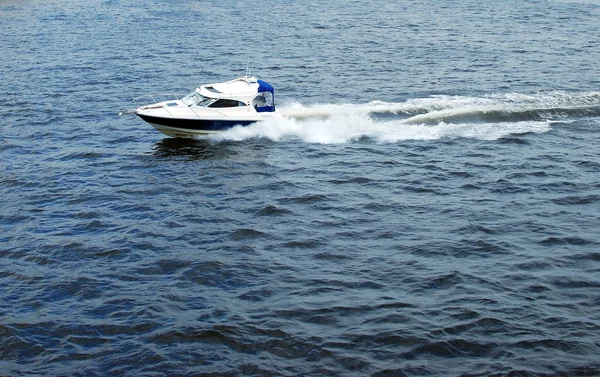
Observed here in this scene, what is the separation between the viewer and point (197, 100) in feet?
140

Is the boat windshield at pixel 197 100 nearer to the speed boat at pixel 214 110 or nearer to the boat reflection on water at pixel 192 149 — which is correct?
the speed boat at pixel 214 110

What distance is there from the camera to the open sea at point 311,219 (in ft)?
80.3

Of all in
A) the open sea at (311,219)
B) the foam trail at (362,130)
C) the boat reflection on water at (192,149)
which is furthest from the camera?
the foam trail at (362,130)

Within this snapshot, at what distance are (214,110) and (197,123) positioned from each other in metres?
1.20

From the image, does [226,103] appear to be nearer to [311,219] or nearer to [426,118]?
[426,118]

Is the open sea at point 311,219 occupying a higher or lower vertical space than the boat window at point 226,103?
lower

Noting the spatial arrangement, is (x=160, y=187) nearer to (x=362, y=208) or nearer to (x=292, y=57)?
(x=362, y=208)

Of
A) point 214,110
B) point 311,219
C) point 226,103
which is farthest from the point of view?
point 226,103

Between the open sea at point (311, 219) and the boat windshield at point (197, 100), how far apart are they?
192 centimetres

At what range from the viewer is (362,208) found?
3431 cm

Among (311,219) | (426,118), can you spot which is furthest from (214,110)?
(426,118)

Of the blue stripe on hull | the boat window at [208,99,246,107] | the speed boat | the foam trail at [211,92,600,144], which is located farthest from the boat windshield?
the foam trail at [211,92,600,144]

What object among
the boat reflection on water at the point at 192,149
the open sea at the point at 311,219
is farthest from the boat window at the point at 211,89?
the boat reflection on water at the point at 192,149

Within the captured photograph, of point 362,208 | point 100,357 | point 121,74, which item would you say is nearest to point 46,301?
point 100,357
